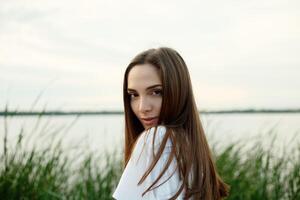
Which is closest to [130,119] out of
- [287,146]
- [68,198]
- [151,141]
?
[151,141]

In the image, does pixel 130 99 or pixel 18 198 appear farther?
pixel 18 198

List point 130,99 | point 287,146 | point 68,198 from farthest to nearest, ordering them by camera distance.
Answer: point 287,146 → point 68,198 → point 130,99

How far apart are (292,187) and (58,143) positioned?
2006 mm

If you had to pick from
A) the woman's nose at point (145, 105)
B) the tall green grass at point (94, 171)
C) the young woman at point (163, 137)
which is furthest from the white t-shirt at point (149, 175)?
the tall green grass at point (94, 171)

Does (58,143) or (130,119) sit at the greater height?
(130,119)

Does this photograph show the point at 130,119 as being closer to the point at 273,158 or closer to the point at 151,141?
the point at 151,141

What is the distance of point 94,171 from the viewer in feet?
12.8

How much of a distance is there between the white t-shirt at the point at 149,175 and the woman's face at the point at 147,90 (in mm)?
187

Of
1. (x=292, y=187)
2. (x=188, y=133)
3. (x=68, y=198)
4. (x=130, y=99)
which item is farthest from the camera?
(x=292, y=187)

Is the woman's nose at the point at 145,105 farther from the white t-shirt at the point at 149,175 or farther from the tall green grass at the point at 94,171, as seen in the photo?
the tall green grass at the point at 94,171

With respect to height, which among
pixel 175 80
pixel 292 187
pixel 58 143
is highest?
pixel 175 80

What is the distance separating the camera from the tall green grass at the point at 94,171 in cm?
313

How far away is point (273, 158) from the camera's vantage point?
4.43m

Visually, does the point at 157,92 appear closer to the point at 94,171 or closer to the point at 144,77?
the point at 144,77
